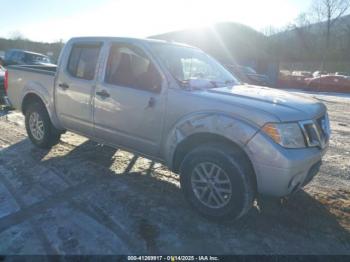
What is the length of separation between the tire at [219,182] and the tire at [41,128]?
114 inches

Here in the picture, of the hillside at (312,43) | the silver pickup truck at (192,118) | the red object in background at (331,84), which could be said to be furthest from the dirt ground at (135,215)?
the hillside at (312,43)

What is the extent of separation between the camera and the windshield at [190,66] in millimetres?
4035

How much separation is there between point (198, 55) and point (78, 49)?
1.80m

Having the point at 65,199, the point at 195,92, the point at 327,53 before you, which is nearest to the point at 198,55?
the point at 195,92

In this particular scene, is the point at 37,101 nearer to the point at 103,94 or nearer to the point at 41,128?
the point at 41,128

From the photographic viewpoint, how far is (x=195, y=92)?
368 centimetres

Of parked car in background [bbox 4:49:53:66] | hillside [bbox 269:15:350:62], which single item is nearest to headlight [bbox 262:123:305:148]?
parked car in background [bbox 4:49:53:66]

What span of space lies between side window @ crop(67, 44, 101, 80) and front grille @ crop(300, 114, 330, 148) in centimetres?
285

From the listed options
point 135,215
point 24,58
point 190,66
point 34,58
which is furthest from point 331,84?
point 135,215

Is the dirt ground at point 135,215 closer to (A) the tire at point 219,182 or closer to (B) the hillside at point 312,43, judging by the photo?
(A) the tire at point 219,182

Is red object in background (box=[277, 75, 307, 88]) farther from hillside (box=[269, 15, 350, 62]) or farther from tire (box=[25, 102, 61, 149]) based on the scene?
tire (box=[25, 102, 61, 149])

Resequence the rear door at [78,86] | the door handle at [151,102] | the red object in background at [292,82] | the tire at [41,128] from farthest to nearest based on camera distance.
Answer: the red object in background at [292,82], the tire at [41,128], the rear door at [78,86], the door handle at [151,102]

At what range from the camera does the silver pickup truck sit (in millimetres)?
3146

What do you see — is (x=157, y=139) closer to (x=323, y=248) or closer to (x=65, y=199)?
(x=65, y=199)
